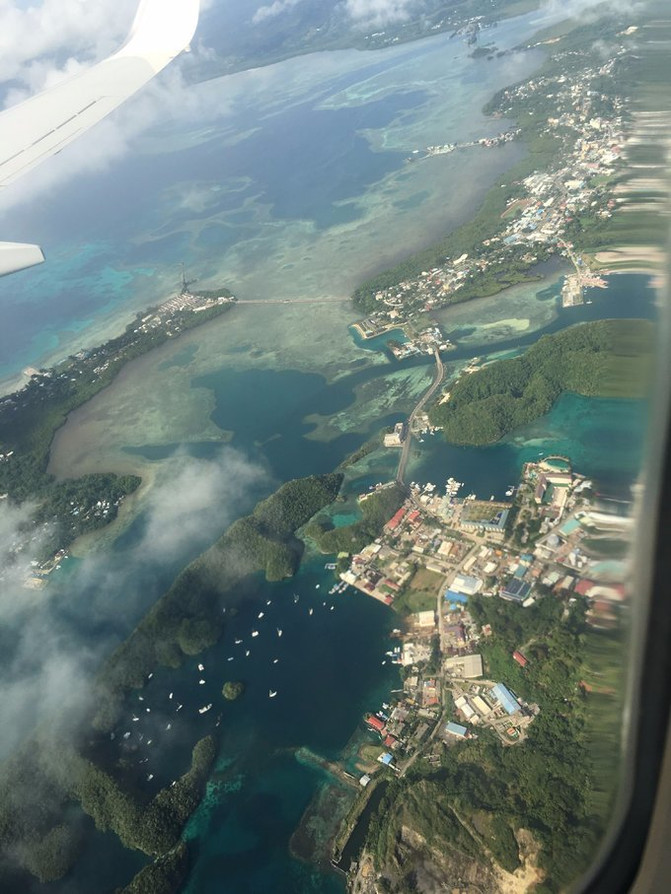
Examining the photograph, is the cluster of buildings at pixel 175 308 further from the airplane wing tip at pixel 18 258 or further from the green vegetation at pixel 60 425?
the airplane wing tip at pixel 18 258

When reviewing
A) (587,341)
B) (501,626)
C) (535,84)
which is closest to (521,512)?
(501,626)

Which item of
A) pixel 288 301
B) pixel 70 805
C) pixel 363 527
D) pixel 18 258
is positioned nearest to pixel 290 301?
pixel 288 301

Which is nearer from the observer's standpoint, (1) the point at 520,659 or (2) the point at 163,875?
(2) the point at 163,875

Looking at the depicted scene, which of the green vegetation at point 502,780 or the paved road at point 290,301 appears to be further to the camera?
the paved road at point 290,301

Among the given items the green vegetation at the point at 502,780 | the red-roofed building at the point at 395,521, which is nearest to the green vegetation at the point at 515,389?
the red-roofed building at the point at 395,521

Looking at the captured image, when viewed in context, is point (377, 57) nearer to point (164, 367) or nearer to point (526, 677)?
point (164, 367)

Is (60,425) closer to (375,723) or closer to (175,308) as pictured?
(175,308)

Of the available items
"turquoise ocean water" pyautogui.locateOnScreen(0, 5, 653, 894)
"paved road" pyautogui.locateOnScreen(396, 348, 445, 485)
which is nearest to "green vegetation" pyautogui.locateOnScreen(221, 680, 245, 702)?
"turquoise ocean water" pyautogui.locateOnScreen(0, 5, 653, 894)

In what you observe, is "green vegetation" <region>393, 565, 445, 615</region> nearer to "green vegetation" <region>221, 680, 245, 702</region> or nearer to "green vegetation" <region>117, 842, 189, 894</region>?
"green vegetation" <region>221, 680, 245, 702</region>
